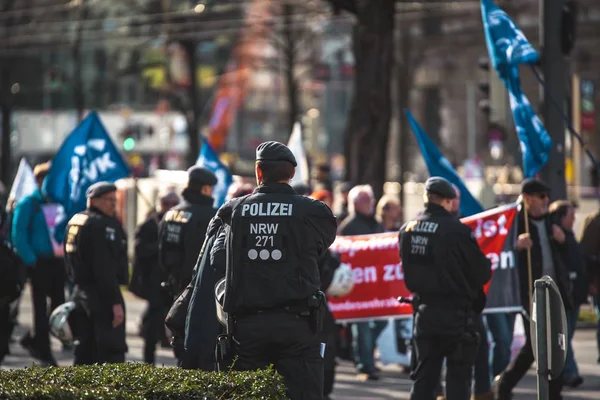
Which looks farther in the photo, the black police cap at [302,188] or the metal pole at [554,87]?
the metal pole at [554,87]

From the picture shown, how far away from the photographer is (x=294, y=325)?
294 inches

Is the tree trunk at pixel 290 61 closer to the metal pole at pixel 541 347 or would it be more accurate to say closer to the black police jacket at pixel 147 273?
the black police jacket at pixel 147 273

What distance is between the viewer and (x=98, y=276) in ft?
35.9

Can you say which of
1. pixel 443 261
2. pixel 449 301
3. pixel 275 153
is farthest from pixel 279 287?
pixel 449 301

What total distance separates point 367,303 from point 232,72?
165ft

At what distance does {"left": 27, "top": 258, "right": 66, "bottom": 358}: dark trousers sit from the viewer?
1427cm

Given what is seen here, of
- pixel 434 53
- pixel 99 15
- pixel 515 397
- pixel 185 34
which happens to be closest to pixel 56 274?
pixel 515 397

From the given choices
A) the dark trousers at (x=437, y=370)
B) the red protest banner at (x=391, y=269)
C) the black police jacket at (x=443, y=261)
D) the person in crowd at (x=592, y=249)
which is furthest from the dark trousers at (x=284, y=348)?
the person in crowd at (x=592, y=249)

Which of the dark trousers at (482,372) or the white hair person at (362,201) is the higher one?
the white hair person at (362,201)

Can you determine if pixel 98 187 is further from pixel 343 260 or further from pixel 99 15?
pixel 99 15

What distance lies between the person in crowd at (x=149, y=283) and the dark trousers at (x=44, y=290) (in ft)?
3.47

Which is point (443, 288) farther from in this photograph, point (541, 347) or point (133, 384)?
point (133, 384)

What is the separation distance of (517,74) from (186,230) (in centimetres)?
373

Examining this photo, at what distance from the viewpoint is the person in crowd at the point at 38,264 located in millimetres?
13914
